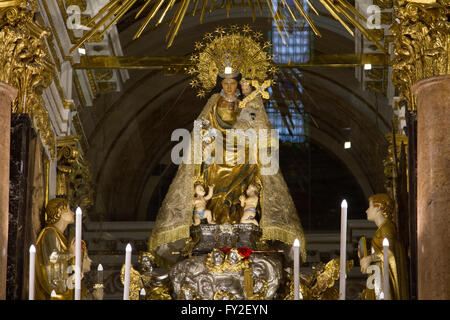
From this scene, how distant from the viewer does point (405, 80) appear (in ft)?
34.3

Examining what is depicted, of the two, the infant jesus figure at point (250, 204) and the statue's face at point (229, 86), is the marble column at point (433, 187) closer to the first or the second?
the infant jesus figure at point (250, 204)

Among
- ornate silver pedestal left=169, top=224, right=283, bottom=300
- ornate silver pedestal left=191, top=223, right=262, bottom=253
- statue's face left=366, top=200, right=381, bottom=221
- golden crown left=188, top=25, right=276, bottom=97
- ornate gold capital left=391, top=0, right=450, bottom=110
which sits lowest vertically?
ornate silver pedestal left=169, top=224, right=283, bottom=300

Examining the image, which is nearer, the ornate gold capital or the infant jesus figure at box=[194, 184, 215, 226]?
the ornate gold capital

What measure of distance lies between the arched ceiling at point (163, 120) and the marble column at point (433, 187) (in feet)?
11.3

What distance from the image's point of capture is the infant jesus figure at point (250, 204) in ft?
37.6

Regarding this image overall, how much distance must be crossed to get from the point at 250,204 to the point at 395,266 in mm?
1597

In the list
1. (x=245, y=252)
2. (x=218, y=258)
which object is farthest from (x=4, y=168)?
(x=245, y=252)

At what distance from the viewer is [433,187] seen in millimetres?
9547

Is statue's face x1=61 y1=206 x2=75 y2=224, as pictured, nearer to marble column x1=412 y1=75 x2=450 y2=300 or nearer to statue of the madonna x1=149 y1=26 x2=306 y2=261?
statue of the madonna x1=149 y1=26 x2=306 y2=261

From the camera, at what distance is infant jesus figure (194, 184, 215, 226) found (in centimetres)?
1150

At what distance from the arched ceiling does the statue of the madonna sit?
23.6 inches

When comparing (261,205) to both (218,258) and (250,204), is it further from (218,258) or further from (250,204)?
(218,258)

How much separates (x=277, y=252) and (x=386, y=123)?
2.98m

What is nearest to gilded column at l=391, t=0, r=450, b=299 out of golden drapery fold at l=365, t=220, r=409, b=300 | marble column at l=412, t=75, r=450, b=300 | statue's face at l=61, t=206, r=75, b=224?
marble column at l=412, t=75, r=450, b=300
